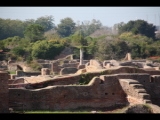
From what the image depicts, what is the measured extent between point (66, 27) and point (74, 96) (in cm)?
9205

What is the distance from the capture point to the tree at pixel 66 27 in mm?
102875

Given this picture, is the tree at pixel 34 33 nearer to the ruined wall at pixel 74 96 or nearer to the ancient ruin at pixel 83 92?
the ancient ruin at pixel 83 92

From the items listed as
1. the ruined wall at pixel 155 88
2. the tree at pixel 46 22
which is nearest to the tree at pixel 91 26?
the tree at pixel 46 22

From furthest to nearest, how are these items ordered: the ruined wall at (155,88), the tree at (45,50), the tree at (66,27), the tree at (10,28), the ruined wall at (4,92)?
the tree at (66,27), the tree at (10,28), the tree at (45,50), the ruined wall at (155,88), the ruined wall at (4,92)

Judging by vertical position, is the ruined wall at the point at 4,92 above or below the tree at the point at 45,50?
below

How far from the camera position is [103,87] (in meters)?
14.2

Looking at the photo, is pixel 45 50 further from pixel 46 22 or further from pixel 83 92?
pixel 46 22

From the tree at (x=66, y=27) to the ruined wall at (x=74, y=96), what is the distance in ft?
290

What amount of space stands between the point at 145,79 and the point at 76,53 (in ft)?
114

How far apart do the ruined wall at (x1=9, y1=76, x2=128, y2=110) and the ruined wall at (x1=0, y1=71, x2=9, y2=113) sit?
503mm

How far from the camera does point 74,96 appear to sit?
538 inches

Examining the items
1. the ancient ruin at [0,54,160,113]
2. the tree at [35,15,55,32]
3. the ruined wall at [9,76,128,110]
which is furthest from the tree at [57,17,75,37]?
the ruined wall at [9,76,128,110]
